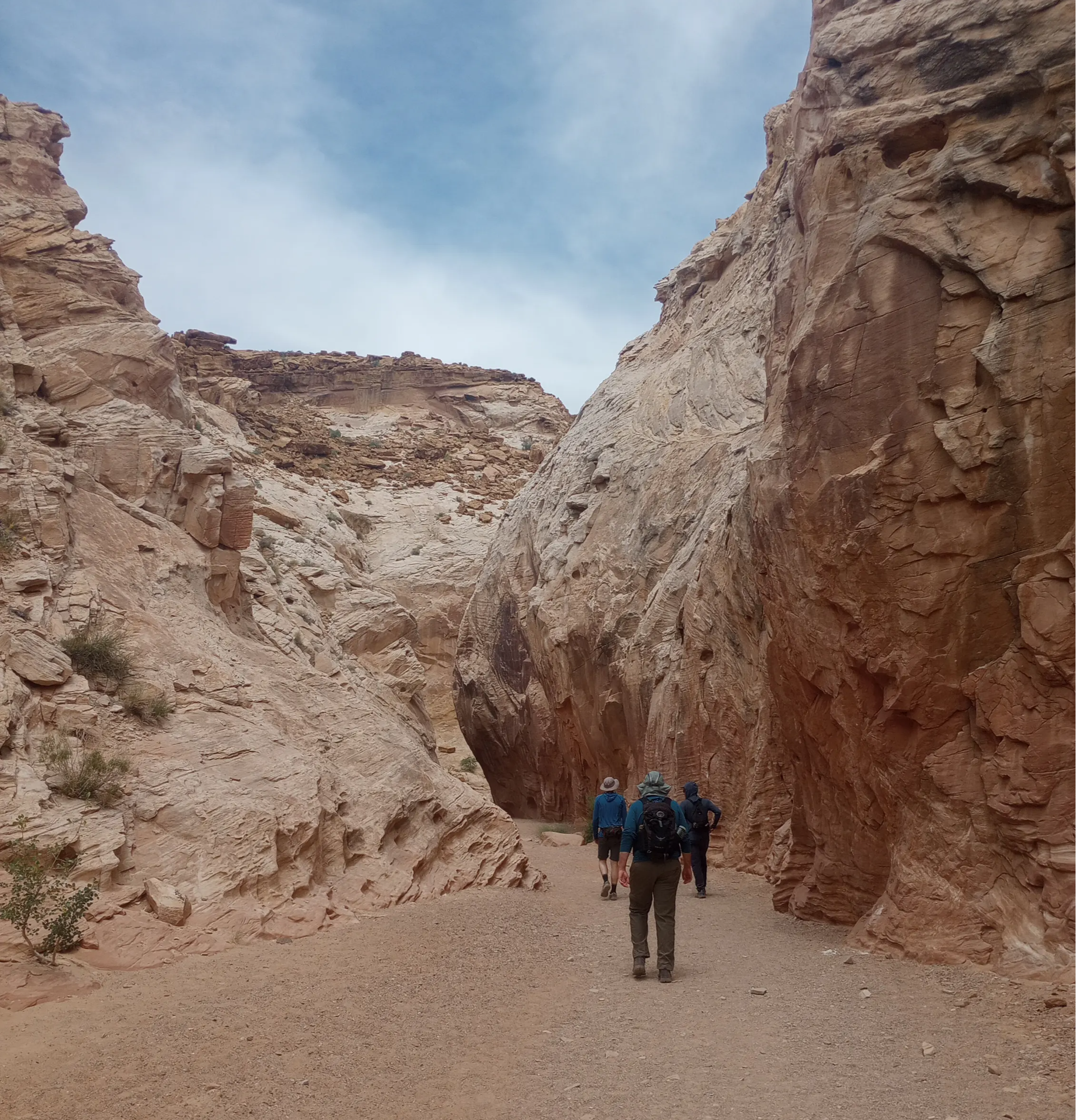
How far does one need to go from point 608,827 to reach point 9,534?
26.2ft

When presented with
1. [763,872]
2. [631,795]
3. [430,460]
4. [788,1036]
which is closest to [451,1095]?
[788,1036]

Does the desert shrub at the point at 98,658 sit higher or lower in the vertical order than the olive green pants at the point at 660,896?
higher

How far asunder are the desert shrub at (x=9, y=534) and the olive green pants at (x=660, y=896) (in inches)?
315

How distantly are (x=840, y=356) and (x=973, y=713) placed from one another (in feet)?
10.4

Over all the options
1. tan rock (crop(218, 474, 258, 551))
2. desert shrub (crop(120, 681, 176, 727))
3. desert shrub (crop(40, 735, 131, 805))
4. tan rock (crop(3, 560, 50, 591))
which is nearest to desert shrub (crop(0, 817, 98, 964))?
desert shrub (crop(40, 735, 131, 805))

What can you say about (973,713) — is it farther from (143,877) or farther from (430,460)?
(430,460)

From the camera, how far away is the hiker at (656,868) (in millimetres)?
8203

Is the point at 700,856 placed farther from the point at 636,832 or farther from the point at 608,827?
the point at 636,832

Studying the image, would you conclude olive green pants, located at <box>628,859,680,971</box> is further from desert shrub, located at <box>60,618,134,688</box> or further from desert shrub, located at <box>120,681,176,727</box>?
desert shrub, located at <box>60,618,134,688</box>

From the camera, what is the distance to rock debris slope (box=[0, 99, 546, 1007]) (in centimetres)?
882

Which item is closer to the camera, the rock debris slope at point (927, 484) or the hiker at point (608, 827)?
the rock debris slope at point (927, 484)

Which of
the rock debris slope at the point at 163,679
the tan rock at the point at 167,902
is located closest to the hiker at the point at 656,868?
the rock debris slope at the point at 163,679

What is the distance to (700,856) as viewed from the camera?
43.8 feet

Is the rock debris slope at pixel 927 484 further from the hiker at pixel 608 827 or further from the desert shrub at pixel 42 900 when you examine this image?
the desert shrub at pixel 42 900
